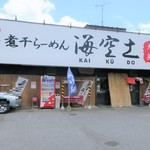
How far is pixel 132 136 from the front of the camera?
9.07m

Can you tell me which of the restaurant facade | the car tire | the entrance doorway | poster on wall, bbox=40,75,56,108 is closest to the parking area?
the car tire

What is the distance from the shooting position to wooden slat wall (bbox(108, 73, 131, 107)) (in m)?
19.4

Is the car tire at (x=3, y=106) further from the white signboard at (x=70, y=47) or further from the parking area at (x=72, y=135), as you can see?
the parking area at (x=72, y=135)

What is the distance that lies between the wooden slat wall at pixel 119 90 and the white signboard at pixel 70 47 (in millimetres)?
1218

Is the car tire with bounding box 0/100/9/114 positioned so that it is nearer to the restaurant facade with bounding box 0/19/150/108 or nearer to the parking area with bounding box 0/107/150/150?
the restaurant facade with bounding box 0/19/150/108

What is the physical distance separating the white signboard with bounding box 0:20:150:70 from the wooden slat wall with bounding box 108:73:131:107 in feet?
4.00

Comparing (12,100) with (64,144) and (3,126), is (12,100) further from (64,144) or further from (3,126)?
(64,144)

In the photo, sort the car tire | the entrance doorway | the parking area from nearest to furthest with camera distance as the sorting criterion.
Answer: the parking area
the car tire
the entrance doorway

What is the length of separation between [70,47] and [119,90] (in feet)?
16.4

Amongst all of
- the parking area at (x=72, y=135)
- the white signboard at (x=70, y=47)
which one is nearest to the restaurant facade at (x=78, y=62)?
the white signboard at (x=70, y=47)

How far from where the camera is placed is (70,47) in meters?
18.0

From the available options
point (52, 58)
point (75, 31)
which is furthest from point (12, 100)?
point (75, 31)

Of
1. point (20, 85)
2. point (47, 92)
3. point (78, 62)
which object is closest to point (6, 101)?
point (20, 85)

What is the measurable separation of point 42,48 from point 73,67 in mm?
2647
